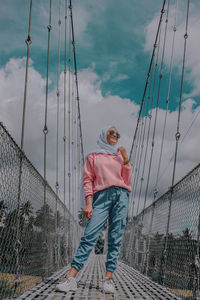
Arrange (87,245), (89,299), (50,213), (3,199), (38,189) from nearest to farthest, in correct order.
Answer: (3,199), (89,299), (87,245), (38,189), (50,213)

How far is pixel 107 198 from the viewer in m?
2.00

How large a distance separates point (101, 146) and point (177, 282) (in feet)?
3.14

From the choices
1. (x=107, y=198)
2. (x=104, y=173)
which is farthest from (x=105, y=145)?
(x=107, y=198)

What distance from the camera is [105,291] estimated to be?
1787 mm

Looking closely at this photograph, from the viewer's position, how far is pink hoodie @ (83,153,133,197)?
2.02 metres

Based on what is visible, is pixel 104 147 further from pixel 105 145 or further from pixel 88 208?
pixel 88 208

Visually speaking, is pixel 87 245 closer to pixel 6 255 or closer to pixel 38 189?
pixel 6 255

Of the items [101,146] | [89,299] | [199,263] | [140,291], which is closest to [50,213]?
[101,146]

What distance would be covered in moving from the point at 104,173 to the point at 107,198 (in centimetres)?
14

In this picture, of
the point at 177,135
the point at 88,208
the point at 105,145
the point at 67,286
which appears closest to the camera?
the point at 67,286

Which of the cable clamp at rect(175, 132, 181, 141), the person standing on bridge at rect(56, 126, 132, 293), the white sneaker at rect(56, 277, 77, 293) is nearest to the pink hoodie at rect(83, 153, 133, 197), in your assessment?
the person standing on bridge at rect(56, 126, 132, 293)

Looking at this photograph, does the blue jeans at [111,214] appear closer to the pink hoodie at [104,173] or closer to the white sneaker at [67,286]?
the pink hoodie at [104,173]

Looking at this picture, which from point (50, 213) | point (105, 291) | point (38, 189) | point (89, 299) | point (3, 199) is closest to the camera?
point (3, 199)

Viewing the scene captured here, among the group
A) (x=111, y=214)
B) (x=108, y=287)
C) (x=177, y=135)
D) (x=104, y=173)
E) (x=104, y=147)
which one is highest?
(x=177, y=135)
